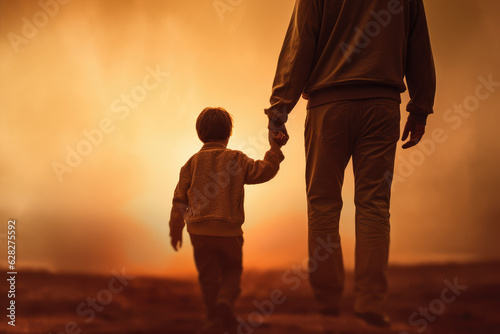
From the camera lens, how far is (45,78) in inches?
81.4

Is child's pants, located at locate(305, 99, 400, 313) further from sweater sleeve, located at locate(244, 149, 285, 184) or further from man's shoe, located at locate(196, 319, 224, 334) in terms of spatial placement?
man's shoe, located at locate(196, 319, 224, 334)

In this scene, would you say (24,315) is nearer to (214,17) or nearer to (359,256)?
(359,256)

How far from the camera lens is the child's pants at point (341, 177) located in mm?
1262

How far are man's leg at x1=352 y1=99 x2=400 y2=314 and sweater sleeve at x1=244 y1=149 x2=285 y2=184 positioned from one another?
24 cm

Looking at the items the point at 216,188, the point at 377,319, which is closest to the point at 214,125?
the point at 216,188

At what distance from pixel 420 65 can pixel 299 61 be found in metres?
0.40

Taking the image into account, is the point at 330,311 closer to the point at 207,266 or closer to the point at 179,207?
the point at 207,266

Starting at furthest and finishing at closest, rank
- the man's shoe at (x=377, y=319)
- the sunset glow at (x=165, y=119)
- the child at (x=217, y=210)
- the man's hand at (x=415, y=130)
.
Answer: the sunset glow at (x=165, y=119)
the man's hand at (x=415, y=130)
the child at (x=217, y=210)
the man's shoe at (x=377, y=319)

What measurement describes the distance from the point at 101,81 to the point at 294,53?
109cm

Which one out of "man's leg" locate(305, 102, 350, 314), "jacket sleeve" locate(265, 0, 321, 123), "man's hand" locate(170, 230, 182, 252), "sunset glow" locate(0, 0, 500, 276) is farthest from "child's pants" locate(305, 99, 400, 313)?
"sunset glow" locate(0, 0, 500, 276)

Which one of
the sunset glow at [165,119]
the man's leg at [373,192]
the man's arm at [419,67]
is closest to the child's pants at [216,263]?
the man's leg at [373,192]

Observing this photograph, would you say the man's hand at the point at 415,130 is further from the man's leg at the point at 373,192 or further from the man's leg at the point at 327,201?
the man's leg at the point at 327,201

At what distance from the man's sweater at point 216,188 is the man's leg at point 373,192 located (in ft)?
0.90

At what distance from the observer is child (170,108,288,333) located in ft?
4.50
